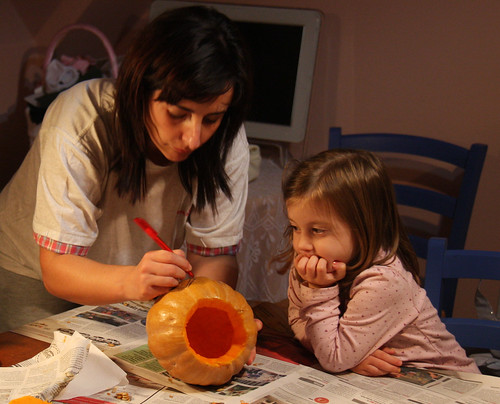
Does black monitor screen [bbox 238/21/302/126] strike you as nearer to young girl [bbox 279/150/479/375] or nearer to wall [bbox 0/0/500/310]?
wall [bbox 0/0/500/310]

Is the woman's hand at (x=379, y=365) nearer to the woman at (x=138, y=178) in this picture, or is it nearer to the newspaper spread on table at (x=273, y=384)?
the newspaper spread on table at (x=273, y=384)

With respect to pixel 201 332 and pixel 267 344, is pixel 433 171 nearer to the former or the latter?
pixel 267 344

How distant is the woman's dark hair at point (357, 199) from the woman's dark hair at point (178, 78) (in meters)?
0.18

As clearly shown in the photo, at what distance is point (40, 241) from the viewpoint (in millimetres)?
1077

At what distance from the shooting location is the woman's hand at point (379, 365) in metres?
0.99

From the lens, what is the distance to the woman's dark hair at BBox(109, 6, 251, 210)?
98 centimetres

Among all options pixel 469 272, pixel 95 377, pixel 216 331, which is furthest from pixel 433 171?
pixel 95 377

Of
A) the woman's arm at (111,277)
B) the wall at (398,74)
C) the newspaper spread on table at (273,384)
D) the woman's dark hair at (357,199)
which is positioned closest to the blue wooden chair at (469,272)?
the woman's dark hair at (357,199)

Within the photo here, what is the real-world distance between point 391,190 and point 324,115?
1361 mm

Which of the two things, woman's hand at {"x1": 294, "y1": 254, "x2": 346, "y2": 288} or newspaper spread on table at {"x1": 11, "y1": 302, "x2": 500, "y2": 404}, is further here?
woman's hand at {"x1": 294, "y1": 254, "x2": 346, "y2": 288}

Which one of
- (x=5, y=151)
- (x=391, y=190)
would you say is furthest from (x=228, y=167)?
(x=5, y=151)

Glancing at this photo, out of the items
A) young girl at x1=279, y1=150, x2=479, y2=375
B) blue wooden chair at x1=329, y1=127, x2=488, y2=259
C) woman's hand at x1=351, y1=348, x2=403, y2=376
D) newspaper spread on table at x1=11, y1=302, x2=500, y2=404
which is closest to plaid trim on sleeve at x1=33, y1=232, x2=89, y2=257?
newspaper spread on table at x1=11, y1=302, x2=500, y2=404

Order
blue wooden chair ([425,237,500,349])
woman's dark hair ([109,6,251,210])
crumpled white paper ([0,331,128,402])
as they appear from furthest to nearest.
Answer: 1. blue wooden chair ([425,237,500,349])
2. woman's dark hair ([109,6,251,210])
3. crumpled white paper ([0,331,128,402])

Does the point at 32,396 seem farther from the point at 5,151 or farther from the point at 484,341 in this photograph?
the point at 5,151
